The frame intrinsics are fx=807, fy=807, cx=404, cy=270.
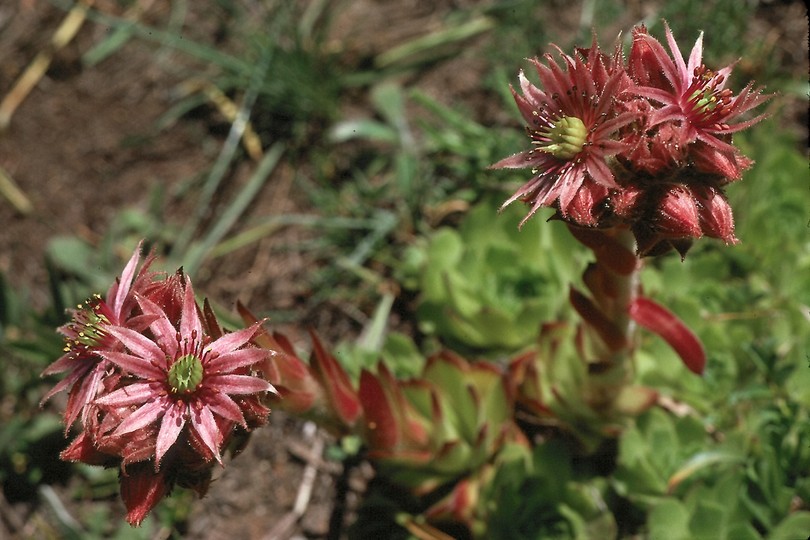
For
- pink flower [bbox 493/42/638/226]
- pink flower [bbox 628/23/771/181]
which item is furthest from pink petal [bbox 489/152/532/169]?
pink flower [bbox 628/23/771/181]

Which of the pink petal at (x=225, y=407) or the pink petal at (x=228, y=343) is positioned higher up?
the pink petal at (x=228, y=343)

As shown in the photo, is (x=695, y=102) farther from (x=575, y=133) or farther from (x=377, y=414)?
(x=377, y=414)

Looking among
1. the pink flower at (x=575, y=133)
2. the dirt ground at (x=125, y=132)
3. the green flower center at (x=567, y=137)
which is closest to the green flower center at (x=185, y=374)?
the pink flower at (x=575, y=133)

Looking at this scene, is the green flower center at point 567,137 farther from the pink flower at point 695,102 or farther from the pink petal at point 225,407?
the pink petal at point 225,407

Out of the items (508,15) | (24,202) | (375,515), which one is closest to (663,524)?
(375,515)

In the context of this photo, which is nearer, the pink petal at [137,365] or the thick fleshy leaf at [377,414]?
the pink petal at [137,365]

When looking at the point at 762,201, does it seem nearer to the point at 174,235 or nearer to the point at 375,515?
the point at 375,515
